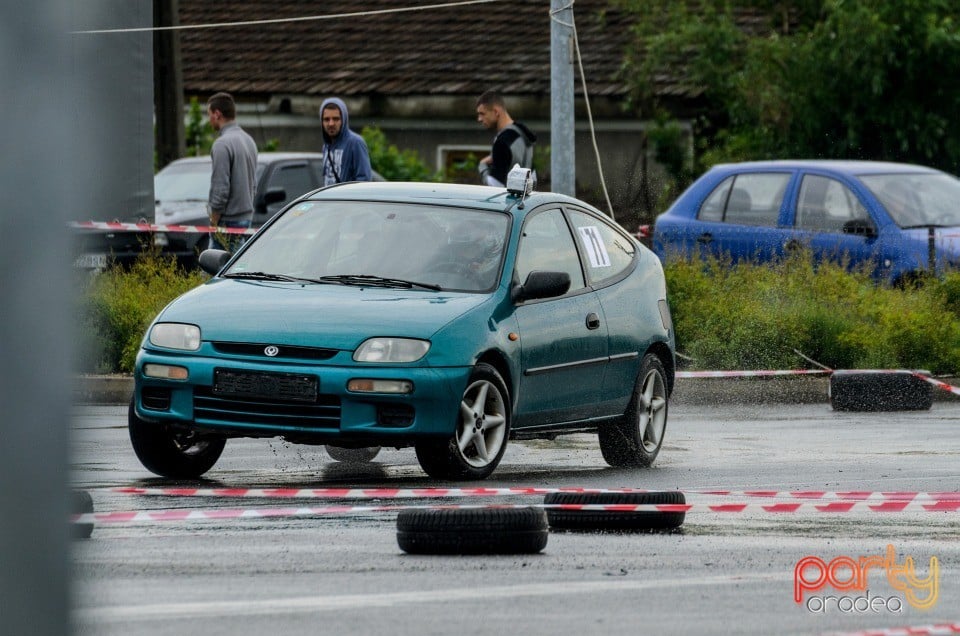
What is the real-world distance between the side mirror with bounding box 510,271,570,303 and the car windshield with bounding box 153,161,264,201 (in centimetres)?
1176

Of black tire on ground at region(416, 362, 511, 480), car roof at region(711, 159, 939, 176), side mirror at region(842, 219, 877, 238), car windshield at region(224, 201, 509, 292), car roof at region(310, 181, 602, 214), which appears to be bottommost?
side mirror at region(842, 219, 877, 238)

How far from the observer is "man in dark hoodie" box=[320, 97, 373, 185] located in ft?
51.0

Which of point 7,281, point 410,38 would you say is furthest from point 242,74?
point 7,281

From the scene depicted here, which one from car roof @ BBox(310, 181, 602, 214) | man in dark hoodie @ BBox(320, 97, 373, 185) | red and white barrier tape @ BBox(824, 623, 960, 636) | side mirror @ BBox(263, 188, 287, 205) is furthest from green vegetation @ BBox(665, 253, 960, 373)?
red and white barrier tape @ BBox(824, 623, 960, 636)

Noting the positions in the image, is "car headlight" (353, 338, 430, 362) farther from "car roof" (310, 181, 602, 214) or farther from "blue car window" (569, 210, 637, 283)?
"blue car window" (569, 210, 637, 283)

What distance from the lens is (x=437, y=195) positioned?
10.4m

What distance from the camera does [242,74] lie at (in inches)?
1321

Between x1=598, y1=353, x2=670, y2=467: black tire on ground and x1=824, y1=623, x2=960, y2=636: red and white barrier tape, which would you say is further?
x1=598, y1=353, x2=670, y2=467: black tire on ground

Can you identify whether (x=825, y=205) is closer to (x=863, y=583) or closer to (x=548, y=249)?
(x=548, y=249)

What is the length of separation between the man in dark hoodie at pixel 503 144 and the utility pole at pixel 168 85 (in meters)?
10.2

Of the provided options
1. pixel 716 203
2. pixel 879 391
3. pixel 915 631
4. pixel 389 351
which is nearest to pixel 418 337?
pixel 389 351

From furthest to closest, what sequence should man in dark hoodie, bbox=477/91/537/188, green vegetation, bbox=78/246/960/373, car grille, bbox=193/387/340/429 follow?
green vegetation, bbox=78/246/960/373, man in dark hoodie, bbox=477/91/537/188, car grille, bbox=193/387/340/429

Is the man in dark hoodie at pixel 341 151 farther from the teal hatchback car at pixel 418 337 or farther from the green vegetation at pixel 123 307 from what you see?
the teal hatchback car at pixel 418 337

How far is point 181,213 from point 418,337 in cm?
1187
